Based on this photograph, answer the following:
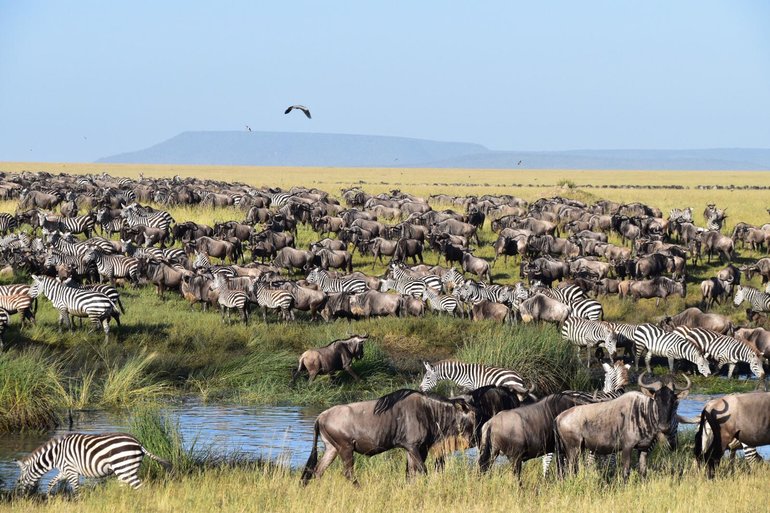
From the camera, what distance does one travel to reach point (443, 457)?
453 inches

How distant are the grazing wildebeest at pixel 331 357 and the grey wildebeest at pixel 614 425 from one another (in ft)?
24.9

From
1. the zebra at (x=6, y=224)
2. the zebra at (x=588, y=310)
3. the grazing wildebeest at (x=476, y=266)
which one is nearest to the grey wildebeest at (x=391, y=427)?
the zebra at (x=588, y=310)

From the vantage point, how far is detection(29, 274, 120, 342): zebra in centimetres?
2080

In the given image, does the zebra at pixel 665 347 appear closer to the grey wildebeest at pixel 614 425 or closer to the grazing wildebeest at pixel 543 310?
the grazing wildebeest at pixel 543 310

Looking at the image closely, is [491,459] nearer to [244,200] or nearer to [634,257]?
[634,257]

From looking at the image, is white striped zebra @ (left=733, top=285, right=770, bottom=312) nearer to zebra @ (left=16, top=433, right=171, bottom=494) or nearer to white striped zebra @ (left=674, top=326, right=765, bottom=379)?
white striped zebra @ (left=674, top=326, right=765, bottom=379)

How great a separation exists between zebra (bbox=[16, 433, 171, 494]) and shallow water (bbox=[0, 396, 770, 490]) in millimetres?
527

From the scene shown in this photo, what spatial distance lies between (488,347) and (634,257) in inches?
593

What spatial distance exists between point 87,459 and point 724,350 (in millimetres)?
13473

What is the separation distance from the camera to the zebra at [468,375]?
16438mm

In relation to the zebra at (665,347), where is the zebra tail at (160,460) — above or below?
above

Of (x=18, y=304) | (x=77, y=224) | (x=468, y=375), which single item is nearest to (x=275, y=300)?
(x=18, y=304)

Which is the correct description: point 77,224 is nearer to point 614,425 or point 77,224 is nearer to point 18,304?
point 18,304

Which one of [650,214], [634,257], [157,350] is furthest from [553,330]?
[650,214]
